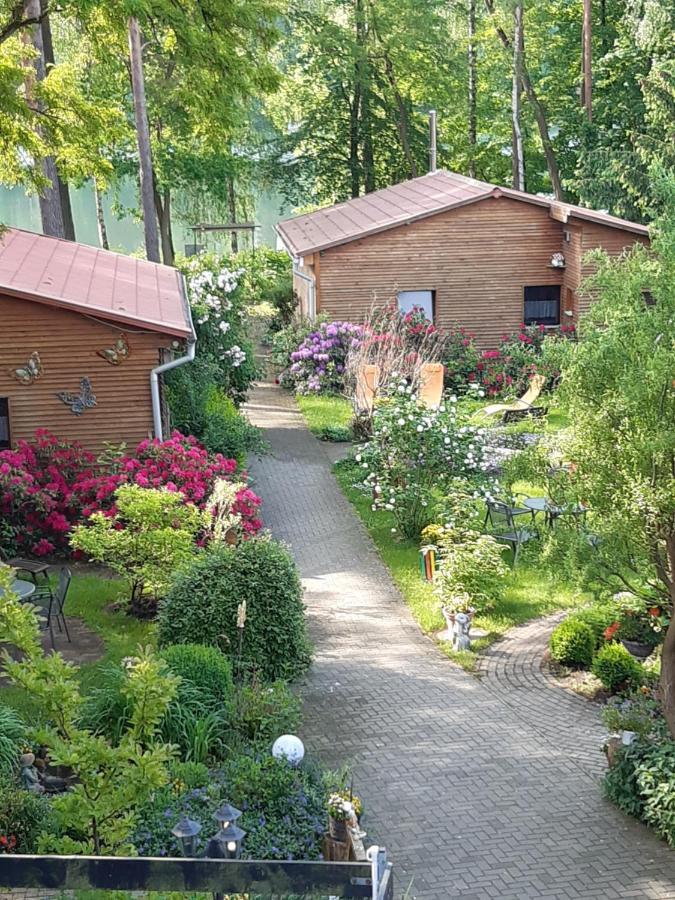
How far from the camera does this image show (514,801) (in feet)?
35.1

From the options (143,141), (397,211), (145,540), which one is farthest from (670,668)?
(397,211)

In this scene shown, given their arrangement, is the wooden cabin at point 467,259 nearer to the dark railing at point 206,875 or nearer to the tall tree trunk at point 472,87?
the tall tree trunk at point 472,87

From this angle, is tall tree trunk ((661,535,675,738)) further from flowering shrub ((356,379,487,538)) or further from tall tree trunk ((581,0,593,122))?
tall tree trunk ((581,0,593,122))

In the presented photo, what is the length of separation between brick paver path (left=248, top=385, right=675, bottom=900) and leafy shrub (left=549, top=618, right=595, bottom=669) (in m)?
0.64

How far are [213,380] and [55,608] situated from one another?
9.88 metres

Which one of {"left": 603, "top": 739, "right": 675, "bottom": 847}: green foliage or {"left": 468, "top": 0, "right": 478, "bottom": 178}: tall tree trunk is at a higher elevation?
{"left": 468, "top": 0, "right": 478, "bottom": 178}: tall tree trunk

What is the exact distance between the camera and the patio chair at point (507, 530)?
17.6 meters

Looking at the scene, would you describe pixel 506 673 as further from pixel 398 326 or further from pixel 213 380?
pixel 398 326

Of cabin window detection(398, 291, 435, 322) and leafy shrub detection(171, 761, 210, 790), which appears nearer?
leafy shrub detection(171, 761, 210, 790)

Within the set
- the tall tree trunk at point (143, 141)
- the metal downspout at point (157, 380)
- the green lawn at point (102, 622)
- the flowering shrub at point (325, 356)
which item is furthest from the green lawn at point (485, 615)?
the tall tree trunk at point (143, 141)

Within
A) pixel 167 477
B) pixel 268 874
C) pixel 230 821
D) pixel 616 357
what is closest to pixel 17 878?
pixel 268 874

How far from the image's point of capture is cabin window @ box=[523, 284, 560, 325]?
1270 inches

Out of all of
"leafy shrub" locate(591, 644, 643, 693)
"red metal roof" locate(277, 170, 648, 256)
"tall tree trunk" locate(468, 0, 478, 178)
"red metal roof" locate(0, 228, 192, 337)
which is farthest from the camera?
"tall tree trunk" locate(468, 0, 478, 178)

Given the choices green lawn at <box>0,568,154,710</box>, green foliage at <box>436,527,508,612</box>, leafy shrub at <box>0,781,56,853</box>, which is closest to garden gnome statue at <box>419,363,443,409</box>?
green foliage at <box>436,527,508,612</box>
